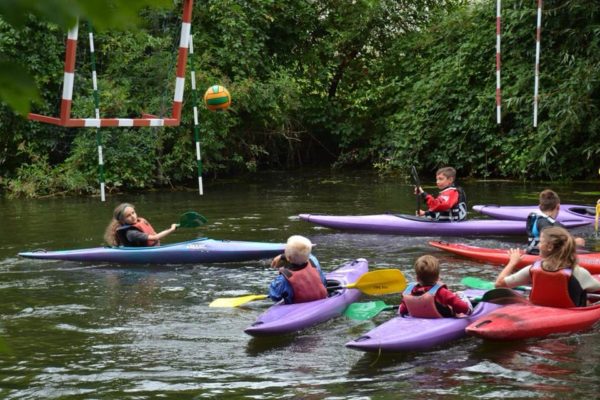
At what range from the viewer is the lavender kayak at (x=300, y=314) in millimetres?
4742

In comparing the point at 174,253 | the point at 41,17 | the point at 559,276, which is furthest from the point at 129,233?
the point at 41,17

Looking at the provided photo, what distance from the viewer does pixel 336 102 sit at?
670 inches

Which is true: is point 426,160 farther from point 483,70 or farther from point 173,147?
point 173,147

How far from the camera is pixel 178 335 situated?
16.5ft

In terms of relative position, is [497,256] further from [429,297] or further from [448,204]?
[429,297]

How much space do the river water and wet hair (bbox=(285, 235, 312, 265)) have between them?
17.5 inches

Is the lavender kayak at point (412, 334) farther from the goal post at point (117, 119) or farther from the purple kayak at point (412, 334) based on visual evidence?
the goal post at point (117, 119)

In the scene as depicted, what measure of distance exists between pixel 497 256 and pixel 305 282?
2554 mm

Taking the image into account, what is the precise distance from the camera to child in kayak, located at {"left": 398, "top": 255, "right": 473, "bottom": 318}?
4.49 m

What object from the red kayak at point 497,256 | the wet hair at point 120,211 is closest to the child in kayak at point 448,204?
the red kayak at point 497,256

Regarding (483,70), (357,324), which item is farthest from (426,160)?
(357,324)

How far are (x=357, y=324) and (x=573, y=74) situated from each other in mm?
8474

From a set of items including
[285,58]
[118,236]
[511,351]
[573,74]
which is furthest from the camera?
[285,58]

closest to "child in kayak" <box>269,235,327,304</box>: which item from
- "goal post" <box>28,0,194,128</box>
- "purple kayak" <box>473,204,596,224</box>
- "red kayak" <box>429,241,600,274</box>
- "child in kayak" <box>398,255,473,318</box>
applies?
"child in kayak" <box>398,255,473,318</box>
